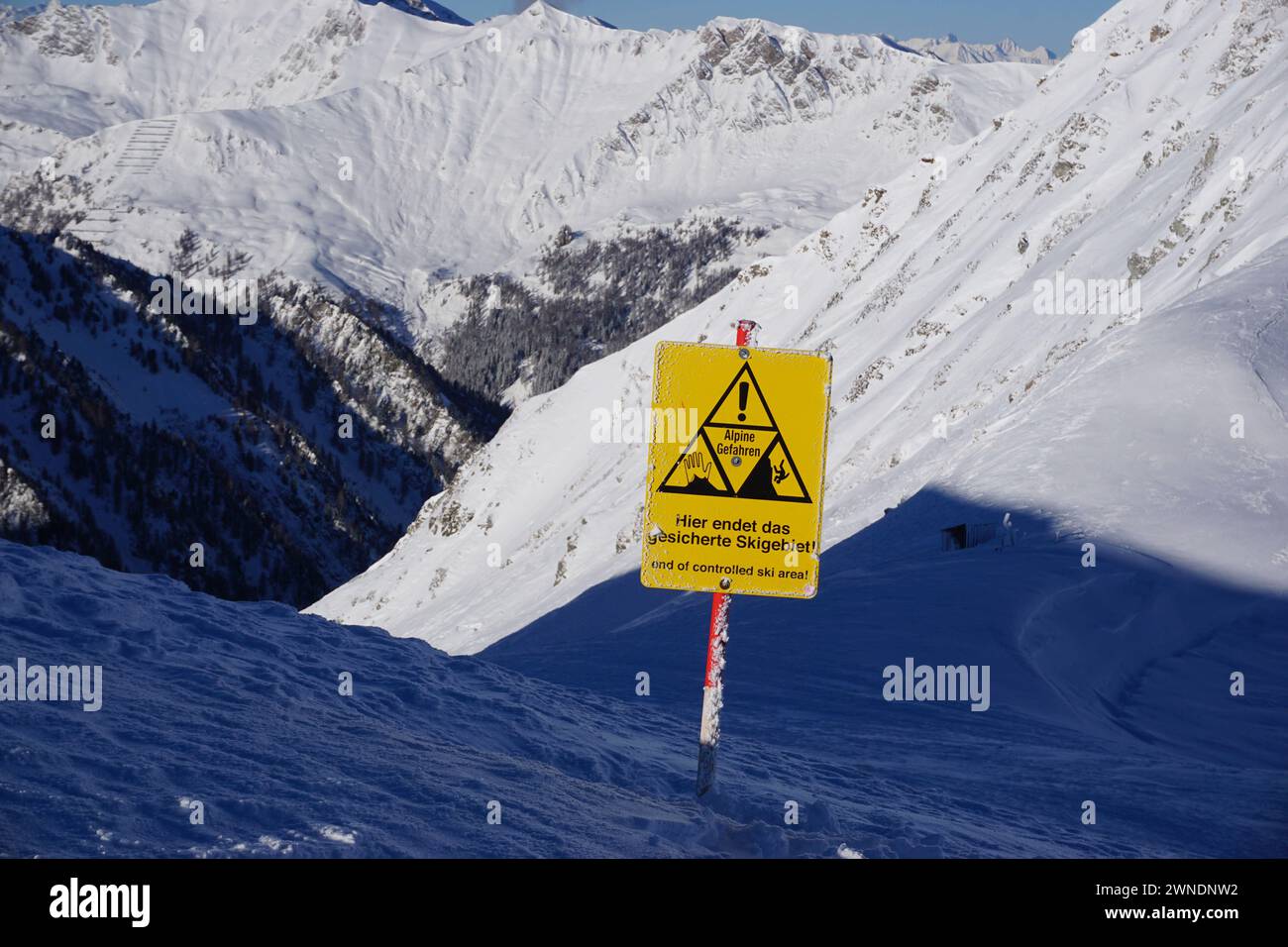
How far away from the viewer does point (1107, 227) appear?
51.0 m

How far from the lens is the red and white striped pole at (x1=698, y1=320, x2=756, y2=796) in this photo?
7.95m

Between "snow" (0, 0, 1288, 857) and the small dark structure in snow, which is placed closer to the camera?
"snow" (0, 0, 1288, 857)

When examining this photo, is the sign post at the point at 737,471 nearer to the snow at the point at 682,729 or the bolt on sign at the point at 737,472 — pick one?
the bolt on sign at the point at 737,472

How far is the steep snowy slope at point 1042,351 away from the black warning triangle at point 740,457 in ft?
1.36

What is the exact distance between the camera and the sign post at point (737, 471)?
748 centimetres

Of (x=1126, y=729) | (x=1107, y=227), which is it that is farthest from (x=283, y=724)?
(x=1107, y=227)

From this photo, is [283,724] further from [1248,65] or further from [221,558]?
[221,558]

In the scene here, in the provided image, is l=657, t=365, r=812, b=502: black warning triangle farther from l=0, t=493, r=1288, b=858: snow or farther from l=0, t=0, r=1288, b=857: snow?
l=0, t=493, r=1288, b=858: snow
